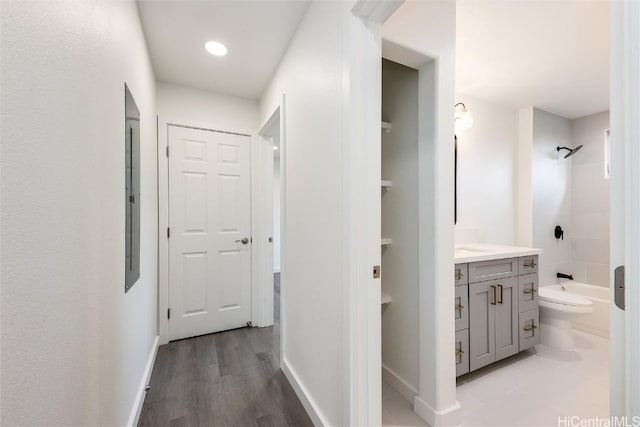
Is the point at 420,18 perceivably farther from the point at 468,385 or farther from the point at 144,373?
the point at 144,373

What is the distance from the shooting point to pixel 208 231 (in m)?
2.68

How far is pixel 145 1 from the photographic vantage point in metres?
1.55

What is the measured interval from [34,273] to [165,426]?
1433 mm

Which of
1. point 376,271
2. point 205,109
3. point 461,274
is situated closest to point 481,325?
point 461,274

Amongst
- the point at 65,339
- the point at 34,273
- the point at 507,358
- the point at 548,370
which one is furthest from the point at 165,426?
the point at 548,370

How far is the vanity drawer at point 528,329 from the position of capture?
2.19 meters

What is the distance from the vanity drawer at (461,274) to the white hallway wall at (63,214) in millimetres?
1959

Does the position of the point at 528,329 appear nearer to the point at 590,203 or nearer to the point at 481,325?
the point at 481,325

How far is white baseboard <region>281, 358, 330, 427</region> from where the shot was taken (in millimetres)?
1476

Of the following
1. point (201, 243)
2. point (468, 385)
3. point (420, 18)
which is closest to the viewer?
point (420, 18)

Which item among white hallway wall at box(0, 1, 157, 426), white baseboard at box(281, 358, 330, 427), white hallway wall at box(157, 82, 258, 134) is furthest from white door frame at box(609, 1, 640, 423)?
white hallway wall at box(157, 82, 258, 134)

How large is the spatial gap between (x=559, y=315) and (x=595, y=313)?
90cm

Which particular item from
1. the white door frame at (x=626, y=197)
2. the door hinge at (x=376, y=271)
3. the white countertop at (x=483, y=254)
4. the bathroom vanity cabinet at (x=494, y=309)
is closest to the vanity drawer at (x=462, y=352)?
the bathroom vanity cabinet at (x=494, y=309)

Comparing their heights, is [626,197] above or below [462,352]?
above
